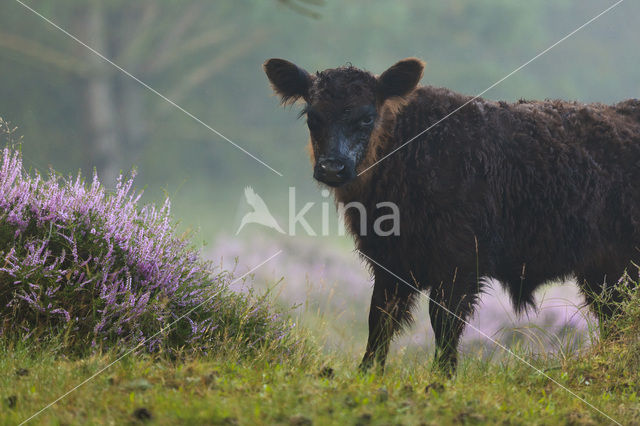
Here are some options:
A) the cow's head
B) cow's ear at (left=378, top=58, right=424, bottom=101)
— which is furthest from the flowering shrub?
cow's ear at (left=378, top=58, right=424, bottom=101)

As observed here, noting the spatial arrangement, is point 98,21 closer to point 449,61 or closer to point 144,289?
point 449,61

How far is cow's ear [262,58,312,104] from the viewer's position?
584 cm

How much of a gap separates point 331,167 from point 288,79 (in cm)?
117

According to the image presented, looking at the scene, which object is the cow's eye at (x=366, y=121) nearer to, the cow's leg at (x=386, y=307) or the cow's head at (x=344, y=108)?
the cow's head at (x=344, y=108)

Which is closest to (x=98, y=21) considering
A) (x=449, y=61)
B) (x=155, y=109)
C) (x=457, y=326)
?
(x=155, y=109)

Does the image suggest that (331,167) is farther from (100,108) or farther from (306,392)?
(100,108)

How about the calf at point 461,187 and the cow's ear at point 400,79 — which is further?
the cow's ear at point 400,79

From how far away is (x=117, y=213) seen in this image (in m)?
5.15

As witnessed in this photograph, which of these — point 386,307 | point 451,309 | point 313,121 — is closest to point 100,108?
point 313,121

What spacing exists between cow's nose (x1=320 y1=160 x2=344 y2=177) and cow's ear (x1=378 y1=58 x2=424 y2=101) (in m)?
0.85

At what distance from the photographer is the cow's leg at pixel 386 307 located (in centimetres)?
540

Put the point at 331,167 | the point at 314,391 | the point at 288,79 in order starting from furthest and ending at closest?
the point at 288,79 < the point at 331,167 < the point at 314,391

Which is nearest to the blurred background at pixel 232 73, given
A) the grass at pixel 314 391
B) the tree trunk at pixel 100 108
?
the tree trunk at pixel 100 108

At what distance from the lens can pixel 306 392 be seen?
3.20 m
